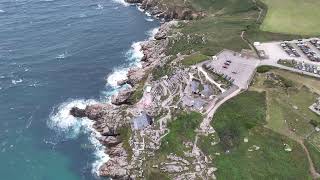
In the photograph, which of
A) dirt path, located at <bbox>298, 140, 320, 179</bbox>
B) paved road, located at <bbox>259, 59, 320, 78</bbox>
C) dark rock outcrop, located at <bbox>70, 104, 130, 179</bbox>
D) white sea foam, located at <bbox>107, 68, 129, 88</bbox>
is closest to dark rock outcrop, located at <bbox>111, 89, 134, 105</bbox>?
dark rock outcrop, located at <bbox>70, 104, 130, 179</bbox>

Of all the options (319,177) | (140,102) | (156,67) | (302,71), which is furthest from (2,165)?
(302,71)

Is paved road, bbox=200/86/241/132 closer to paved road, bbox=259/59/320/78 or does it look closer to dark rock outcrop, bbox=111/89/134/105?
paved road, bbox=259/59/320/78

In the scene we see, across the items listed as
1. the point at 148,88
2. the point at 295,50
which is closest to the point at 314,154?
the point at 295,50

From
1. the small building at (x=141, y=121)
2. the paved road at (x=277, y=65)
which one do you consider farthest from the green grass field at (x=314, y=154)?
the small building at (x=141, y=121)

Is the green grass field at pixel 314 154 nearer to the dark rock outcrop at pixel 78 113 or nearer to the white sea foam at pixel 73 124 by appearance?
the white sea foam at pixel 73 124

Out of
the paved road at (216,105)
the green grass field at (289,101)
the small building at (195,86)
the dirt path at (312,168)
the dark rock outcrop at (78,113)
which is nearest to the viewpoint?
the dirt path at (312,168)

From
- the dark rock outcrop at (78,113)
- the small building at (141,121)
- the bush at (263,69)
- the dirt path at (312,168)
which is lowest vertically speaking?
the dark rock outcrop at (78,113)

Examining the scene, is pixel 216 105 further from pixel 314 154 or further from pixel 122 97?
pixel 122 97
